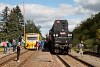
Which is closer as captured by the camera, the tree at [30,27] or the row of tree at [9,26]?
the row of tree at [9,26]

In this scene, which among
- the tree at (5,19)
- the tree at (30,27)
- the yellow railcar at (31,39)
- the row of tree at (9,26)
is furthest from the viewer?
the tree at (30,27)

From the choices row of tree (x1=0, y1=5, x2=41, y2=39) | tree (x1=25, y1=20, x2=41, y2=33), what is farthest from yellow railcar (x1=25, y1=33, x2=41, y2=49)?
tree (x1=25, y1=20, x2=41, y2=33)

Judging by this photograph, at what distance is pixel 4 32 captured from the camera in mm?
113000

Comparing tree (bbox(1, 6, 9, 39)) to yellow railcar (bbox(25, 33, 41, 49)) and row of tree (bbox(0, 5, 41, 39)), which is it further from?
yellow railcar (bbox(25, 33, 41, 49))

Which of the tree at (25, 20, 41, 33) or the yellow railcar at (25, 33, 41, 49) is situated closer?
the yellow railcar at (25, 33, 41, 49)

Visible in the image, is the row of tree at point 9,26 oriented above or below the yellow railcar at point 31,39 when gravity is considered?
above

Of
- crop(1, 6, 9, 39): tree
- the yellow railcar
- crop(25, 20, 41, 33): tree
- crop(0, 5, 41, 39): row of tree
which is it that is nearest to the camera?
the yellow railcar

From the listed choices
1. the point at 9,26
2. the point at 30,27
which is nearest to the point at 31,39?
the point at 9,26

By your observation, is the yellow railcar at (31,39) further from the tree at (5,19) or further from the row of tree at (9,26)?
the tree at (5,19)

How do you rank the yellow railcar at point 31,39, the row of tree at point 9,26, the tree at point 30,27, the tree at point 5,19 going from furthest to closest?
the tree at point 30,27 → the tree at point 5,19 → the row of tree at point 9,26 → the yellow railcar at point 31,39

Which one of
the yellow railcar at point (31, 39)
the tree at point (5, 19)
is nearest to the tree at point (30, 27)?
the tree at point (5, 19)

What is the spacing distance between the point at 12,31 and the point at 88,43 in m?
49.8

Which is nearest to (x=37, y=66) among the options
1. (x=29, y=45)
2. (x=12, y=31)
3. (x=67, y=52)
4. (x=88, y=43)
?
(x=67, y=52)

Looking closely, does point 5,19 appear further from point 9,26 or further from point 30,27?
point 30,27
